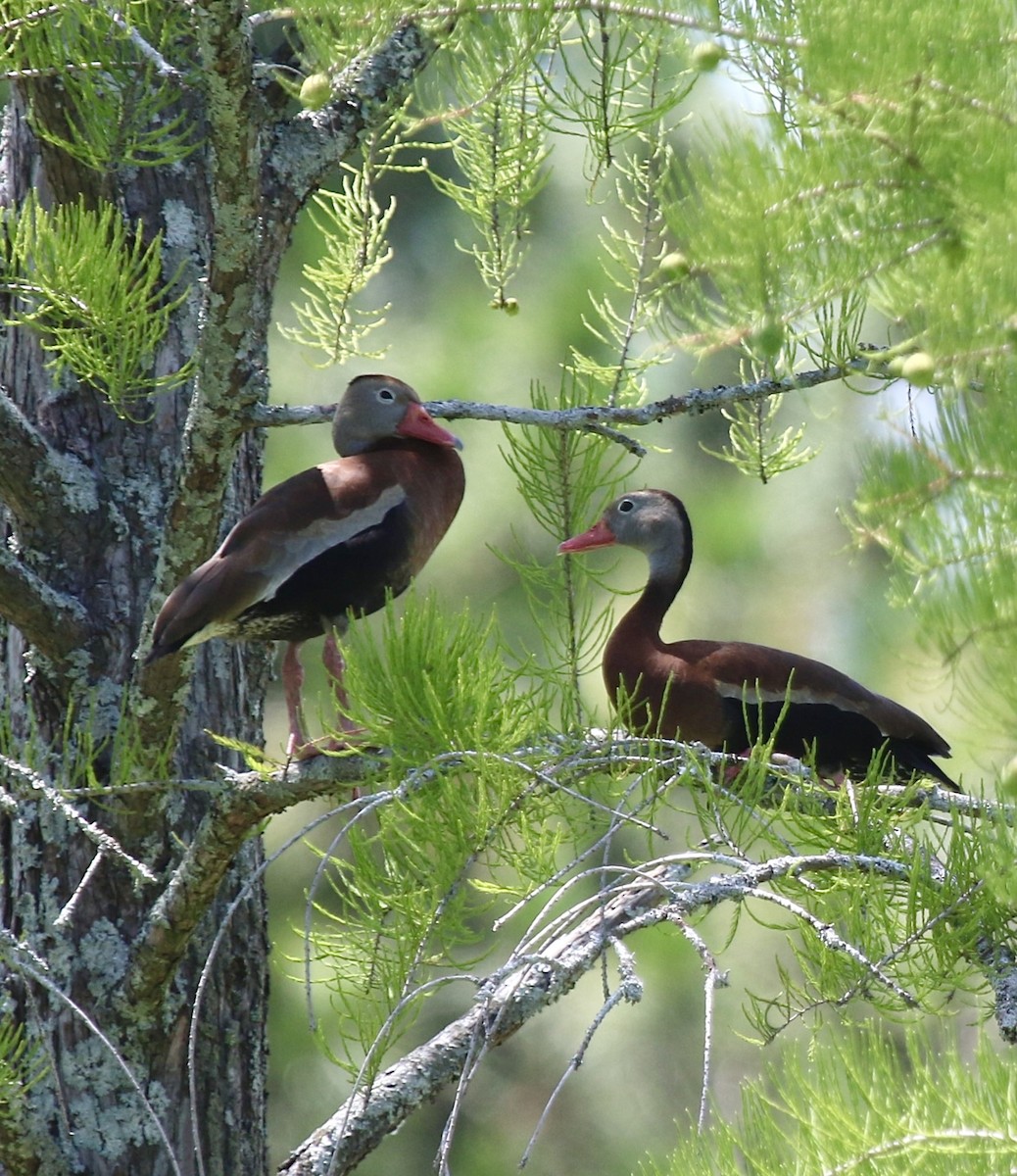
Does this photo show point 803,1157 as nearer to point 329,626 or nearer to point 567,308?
point 329,626

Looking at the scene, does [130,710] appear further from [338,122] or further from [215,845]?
[338,122]

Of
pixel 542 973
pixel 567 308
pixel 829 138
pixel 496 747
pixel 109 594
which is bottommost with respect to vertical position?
pixel 542 973

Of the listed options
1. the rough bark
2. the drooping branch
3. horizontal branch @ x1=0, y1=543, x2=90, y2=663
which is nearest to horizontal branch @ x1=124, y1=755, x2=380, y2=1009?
the rough bark

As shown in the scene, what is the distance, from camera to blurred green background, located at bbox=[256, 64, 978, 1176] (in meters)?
5.72

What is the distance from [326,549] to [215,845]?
1.71ft

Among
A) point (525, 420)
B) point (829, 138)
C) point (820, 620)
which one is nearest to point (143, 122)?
point (525, 420)

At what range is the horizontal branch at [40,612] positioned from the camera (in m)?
2.04

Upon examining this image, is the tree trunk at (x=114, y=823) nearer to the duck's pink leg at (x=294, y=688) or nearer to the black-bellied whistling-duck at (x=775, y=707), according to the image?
the duck's pink leg at (x=294, y=688)

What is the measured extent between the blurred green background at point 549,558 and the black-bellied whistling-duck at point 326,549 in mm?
2912

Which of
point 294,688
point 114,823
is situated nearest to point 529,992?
point 114,823

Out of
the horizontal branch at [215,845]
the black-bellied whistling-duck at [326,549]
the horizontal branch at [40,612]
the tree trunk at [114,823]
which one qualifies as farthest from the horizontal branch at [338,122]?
the horizontal branch at [215,845]

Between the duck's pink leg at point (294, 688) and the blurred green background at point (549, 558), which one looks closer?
the duck's pink leg at point (294, 688)

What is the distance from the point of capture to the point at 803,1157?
1.04 meters

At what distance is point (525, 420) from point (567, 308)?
13.1ft
